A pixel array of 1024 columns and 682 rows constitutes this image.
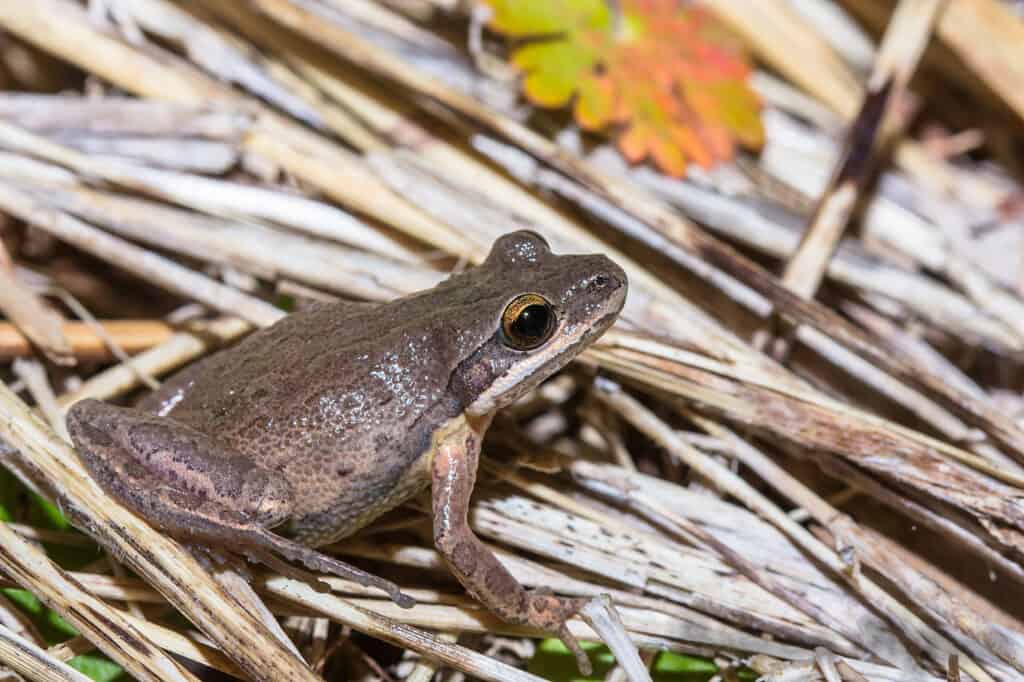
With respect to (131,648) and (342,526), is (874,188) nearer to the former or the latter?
(342,526)

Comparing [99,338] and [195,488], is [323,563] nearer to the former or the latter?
[195,488]

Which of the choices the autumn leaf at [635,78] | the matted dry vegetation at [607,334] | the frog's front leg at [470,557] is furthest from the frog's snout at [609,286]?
the autumn leaf at [635,78]

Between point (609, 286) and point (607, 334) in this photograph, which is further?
point (607, 334)

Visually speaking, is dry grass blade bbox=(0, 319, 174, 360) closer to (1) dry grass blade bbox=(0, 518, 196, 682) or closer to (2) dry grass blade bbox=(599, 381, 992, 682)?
(1) dry grass blade bbox=(0, 518, 196, 682)

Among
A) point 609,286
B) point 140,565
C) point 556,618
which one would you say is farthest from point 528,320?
point 140,565

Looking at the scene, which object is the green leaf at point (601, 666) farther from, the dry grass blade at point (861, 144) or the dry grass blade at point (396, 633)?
the dry grass blade at point (861, 144)

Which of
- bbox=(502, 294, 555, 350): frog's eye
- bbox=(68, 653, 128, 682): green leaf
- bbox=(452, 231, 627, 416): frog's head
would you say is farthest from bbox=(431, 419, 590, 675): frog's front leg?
bbox=(68, 653, 128, 682): green leaf

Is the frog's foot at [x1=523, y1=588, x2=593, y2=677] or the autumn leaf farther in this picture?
the autumn leaf
